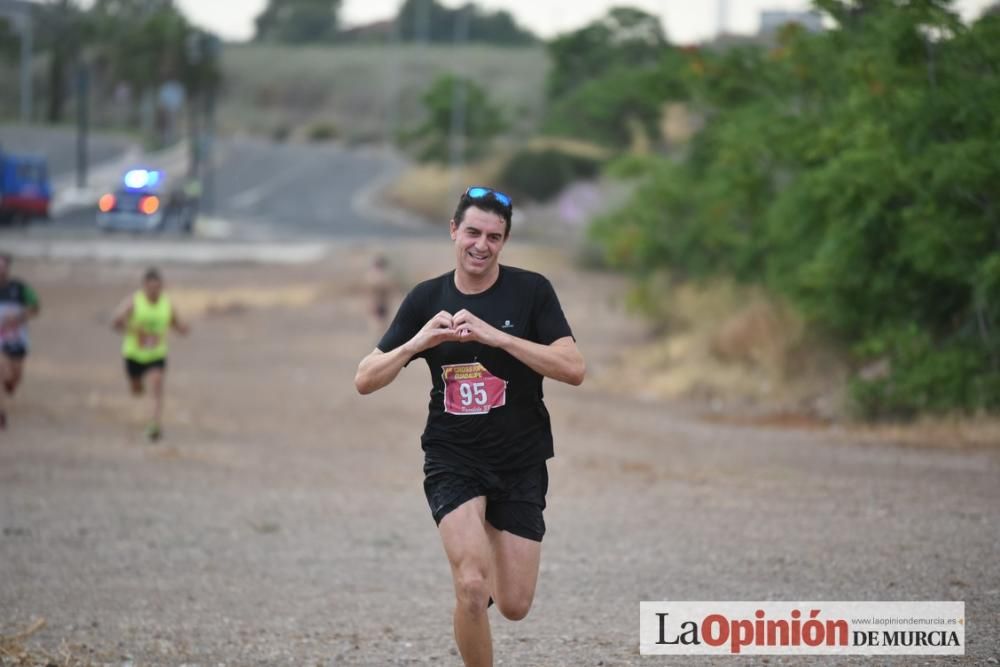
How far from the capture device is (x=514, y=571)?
6.00 meters

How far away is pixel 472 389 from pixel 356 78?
143915 millimetres

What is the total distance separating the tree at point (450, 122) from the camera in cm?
8300

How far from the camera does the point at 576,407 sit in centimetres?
2244

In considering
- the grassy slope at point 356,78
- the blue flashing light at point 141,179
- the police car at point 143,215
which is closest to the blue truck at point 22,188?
the police car at point 143,215

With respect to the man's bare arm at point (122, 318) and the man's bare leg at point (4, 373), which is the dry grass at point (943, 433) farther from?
the man's bare leg at point (4, 373)

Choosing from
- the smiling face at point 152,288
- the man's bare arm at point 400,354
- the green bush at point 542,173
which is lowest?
the smiling face at point 152,288

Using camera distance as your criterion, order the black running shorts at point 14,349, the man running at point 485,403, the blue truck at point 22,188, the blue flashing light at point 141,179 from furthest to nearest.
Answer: the blue truck at point 22,188 → the black running shorts at point 14,349 → the blue flashing light at point 141,179 → the man running at point 485,403

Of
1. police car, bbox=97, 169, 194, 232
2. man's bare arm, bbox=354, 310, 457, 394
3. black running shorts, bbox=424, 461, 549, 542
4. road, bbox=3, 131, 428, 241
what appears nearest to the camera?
man's bare arm, bbox=354, 310, 457, 394

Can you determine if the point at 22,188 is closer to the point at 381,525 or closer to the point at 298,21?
the point at 381,525

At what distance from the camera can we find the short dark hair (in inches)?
233

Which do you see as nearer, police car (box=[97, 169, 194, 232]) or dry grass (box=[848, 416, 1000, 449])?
dry grass (box=[848, 416, 1000, 449])

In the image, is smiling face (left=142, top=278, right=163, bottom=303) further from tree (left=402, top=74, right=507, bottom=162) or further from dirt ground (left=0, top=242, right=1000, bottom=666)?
tree (left=402, top=74, right=507, bottom=162)

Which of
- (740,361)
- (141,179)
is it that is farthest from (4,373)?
(740,361)

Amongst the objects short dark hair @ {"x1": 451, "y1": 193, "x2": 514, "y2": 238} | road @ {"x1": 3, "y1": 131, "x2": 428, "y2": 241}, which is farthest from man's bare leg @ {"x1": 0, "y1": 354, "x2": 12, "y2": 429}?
road @ {"x1": 3, "y1": 131, "x2": 428, "y2": 241}
